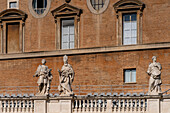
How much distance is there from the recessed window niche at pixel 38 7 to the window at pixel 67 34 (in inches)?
63.8

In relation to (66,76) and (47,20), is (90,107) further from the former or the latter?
(47,20)

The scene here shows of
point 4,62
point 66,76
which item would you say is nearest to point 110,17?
point 4,62

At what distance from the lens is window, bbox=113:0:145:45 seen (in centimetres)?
4169

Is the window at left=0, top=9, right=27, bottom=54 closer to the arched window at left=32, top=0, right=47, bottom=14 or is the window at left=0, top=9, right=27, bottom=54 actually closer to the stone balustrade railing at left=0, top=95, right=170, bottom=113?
the arched window at left=32, top=0, right=47, bottom=14

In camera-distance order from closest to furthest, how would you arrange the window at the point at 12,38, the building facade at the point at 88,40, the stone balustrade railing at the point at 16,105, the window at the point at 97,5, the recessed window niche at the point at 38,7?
the stone balustrade railing at the point at 16,105, the building facade at the point at 88,40, the window at the point at 97,5, the recessed window niche at the point at 38,7, the window at the point at 12,38

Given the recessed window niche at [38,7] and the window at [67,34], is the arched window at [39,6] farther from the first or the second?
the window at [67,34]

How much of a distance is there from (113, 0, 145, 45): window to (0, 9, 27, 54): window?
6.57m

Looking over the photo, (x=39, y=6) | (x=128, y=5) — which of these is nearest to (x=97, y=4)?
(x=128, y=5)

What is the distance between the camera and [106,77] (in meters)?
41.8

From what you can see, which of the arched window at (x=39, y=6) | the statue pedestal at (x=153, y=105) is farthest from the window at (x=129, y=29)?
the statue pedestal at (x=153, y=105)

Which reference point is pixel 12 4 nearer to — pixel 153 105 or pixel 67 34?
pixel 67 34

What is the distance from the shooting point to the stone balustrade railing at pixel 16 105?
33.3m

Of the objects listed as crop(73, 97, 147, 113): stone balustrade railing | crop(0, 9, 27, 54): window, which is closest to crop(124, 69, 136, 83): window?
crop(0, 9, 27, 54): window

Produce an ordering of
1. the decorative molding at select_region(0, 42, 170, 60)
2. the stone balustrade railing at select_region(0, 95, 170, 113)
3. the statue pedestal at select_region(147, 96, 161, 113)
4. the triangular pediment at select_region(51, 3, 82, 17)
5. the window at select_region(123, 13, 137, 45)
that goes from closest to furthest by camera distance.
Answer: the statue pedestal at select_region(147, 96, 161, 113), the stone balustrade railing at select_region(0, 95, 170, 113), the decorative molding at select_region(0, 42, 170, 60), the window at select_region(123, 13, 137, 45), the triangular pediment at select_region(51, 3, 82, 17)
